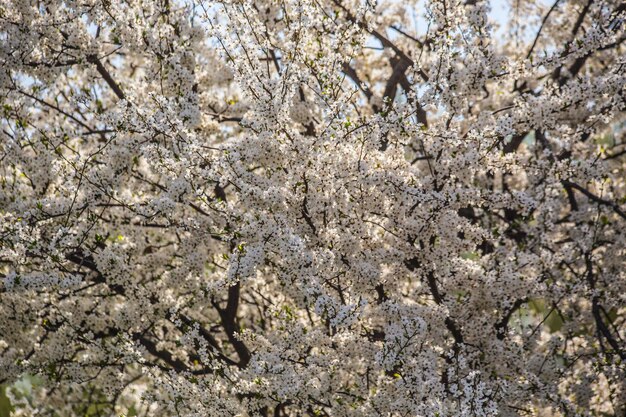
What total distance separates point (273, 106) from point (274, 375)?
9.25 ft

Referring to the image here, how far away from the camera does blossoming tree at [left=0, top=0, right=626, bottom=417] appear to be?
6.28m

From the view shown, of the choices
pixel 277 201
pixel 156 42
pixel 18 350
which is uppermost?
pixel 156 42

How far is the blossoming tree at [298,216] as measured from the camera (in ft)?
20.6

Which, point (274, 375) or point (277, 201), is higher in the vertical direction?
point (277, 201)

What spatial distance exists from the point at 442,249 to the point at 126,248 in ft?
14.0

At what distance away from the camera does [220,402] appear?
6.63 meters

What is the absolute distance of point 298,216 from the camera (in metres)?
6.59

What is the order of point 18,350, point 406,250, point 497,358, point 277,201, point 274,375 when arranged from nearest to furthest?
point 277,201, point 274,375, point 406,250, point 497,358, point 18,350

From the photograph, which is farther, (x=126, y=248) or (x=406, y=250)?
(x=126, y=248)

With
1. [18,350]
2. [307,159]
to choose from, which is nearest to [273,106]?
[307,159]

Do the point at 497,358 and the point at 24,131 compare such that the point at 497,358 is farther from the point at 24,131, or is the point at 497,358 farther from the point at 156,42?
the point at 24,131

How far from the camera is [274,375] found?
21.2 feet

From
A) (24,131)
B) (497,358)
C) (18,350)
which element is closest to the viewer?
(497,358)

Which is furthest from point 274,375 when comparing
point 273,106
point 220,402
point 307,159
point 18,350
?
point 18,350
